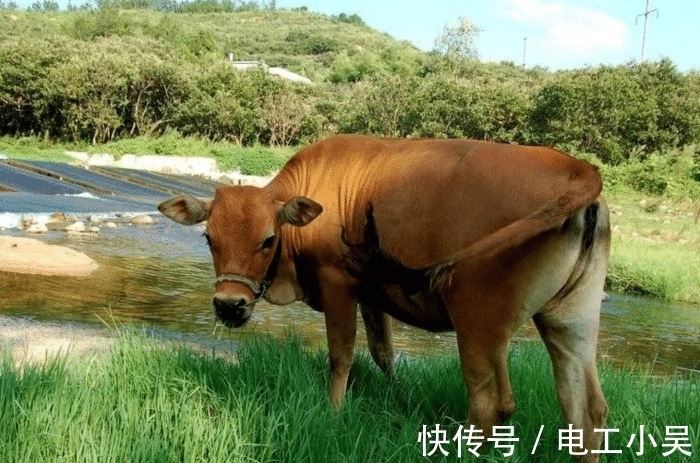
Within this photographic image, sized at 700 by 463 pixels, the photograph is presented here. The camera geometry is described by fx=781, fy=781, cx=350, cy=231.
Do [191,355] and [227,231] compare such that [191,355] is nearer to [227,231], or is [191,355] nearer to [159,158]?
[227,231]

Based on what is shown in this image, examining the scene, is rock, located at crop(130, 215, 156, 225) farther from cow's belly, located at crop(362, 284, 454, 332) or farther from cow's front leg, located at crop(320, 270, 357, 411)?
cow's belly, located at crop(362, 284, 454, 332)

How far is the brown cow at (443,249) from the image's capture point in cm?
423

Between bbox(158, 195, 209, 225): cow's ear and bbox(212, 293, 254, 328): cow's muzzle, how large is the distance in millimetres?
660

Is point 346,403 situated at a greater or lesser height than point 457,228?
lesser

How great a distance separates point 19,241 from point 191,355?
10915 mm

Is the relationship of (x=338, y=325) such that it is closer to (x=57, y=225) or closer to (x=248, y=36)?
(x=57, y=225)

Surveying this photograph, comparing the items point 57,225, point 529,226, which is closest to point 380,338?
point 529,226

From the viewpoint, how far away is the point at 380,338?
578 centimetres

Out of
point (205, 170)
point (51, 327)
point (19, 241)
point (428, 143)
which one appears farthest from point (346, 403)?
point (205, 170)

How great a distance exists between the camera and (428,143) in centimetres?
504

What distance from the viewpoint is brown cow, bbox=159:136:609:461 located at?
13.9 ft

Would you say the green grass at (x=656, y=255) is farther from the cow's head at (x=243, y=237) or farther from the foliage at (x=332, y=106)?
the cow's head at (x=243, y=237)

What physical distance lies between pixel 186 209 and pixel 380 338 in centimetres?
172

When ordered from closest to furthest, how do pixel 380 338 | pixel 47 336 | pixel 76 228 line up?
pixel 380 338 < pixel 47 336 < pixel 76 228
